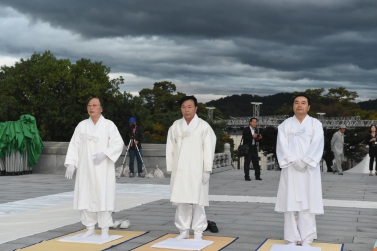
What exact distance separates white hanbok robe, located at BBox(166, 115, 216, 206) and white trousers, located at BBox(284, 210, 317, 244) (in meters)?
1.01

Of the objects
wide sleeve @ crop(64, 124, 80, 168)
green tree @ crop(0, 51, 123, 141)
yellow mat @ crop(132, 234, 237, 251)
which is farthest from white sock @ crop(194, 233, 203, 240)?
green tree @ crop(0, 51, 123, 141)

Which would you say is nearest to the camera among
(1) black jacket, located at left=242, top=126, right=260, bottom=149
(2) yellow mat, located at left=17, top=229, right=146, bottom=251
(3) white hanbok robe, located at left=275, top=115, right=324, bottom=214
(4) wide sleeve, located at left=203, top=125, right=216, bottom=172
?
(2) yellow mat, located at left=17, top=229, right=146, bottom=251

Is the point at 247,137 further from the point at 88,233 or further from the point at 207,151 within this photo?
the point at 88,233

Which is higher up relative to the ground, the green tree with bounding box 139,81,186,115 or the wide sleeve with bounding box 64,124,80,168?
the green tree with bounding box 139,81,186,115

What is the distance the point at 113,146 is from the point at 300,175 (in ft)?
7.54

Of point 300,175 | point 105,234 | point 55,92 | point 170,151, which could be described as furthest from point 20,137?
point 55,92

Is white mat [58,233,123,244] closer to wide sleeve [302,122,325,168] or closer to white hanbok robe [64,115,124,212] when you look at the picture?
white hanbok robe [64,115,124,212]

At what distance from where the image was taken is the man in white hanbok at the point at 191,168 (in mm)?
6781

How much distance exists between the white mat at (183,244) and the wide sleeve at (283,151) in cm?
127

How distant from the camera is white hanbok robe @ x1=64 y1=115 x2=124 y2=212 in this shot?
6879 mm

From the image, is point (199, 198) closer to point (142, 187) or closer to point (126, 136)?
point (142, 187)

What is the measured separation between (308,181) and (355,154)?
50.4 metres

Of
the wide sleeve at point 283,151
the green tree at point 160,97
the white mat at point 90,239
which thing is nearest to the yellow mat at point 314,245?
the wide sleeve at point 283,151

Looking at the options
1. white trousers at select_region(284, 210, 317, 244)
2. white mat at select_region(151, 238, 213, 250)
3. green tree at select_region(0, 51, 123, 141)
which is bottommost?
white mat at select_region(151, 238, 213, 250)
